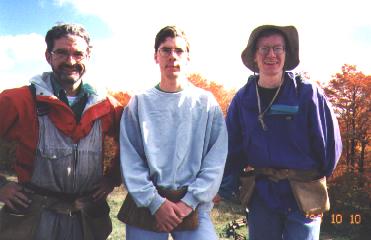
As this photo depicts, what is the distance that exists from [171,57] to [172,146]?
0.83m

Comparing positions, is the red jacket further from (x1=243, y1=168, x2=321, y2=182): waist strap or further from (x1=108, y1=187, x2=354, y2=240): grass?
(x1=108, y1=187, x2=354, y2=240): grass

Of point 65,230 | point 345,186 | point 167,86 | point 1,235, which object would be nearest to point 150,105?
point 167,86

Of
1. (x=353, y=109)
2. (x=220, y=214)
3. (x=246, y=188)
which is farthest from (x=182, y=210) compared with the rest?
(x=353, y=109)

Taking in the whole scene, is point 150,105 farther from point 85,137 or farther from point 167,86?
point 85,137

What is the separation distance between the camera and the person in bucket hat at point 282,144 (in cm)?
332

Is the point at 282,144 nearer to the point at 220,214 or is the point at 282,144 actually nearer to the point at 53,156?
the point at 53,156

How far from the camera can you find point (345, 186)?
66.7 feet

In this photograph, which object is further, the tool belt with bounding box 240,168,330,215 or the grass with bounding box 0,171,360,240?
the grass with bounding box 0,171,360,240

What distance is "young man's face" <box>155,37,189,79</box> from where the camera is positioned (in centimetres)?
330

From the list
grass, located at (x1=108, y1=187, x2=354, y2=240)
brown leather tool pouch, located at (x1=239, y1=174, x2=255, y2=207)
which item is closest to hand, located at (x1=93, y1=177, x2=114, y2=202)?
brown leather tool pouch, located at (x1=239, y1=174, x2=255, y2=207)

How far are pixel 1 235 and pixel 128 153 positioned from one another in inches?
50.6

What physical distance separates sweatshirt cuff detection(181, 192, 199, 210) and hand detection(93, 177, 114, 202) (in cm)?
88

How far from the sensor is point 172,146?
10.4ft


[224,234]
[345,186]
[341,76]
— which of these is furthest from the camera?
[341,76]
